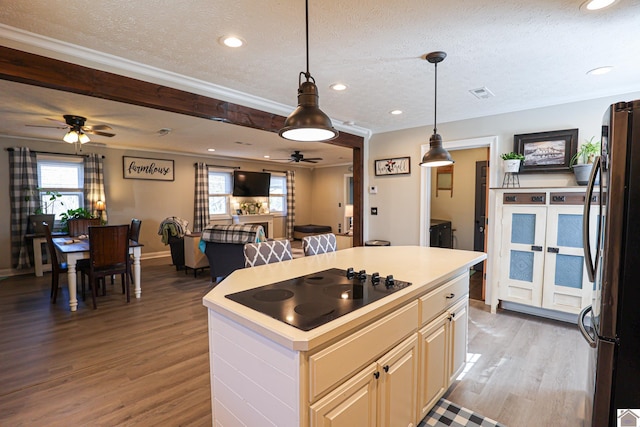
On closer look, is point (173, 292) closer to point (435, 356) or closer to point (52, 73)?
point (52, 73)


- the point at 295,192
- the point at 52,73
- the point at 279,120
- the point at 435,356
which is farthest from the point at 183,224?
the point at 435,356

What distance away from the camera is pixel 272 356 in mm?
1106

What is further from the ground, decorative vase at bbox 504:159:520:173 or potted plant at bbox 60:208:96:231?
decorative vase at bbox 504:159:520:173

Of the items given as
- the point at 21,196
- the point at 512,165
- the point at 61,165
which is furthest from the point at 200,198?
the point at 512,165

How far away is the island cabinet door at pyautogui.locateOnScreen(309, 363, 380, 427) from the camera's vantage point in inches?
42.1

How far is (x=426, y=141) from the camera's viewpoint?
4.29m

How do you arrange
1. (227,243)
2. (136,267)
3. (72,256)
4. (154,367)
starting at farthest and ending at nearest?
(227,243) → (136,267) → (72,256) → (154,367)

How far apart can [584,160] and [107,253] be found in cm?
551

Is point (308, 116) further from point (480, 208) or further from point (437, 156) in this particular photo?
point (480, 208)

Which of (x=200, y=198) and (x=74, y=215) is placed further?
(x=200, y=198)

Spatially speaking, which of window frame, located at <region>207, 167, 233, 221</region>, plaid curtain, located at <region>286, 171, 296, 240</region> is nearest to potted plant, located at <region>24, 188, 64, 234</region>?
window frame, located at <region>207, 167, 233, 221</region>

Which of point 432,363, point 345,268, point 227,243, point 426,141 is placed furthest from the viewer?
point 227,243

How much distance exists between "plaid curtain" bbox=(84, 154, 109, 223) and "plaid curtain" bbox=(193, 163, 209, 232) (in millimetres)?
1874

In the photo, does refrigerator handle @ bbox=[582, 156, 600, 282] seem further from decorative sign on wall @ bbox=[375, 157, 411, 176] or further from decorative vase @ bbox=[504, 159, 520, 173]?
decorative sign on wall @ bbox=[375, 157, 411, 176]
